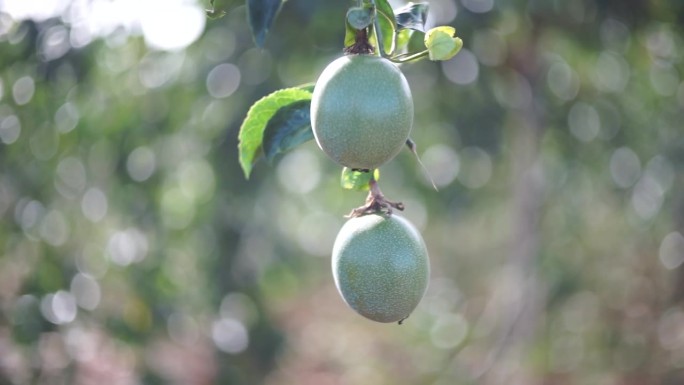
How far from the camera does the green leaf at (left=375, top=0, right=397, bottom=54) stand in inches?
43.2

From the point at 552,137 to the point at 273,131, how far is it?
3180 millimetres

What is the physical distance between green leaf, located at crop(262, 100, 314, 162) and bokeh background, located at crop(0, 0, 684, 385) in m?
1.45

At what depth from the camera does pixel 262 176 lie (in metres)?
3.61

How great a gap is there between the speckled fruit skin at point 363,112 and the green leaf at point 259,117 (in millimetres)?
177

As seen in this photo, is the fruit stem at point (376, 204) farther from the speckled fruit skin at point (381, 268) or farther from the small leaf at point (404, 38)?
the small leaf at point (404, 38)

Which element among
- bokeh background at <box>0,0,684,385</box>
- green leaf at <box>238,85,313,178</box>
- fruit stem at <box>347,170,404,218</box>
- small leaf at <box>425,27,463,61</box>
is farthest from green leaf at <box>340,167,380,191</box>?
bokeh background at <box>0,0,684,385</box>

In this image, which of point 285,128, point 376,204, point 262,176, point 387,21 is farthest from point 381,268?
point 262,176

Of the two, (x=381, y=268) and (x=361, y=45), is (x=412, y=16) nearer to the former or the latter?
(x=361, y=45)

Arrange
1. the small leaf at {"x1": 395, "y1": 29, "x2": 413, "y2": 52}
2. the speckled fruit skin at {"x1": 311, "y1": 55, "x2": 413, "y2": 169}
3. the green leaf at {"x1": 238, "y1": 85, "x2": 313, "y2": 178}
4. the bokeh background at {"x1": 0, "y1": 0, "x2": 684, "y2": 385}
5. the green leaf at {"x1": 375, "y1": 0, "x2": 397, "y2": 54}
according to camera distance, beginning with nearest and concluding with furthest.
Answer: the speckled fruit skin at {"x1": 311, "y1": 55, "x2": 413, "y2": 169}
the green leaf at {"x1": 375, "y1": 0, "x2": 397, "y2": 54}
the green leaf at {"x1": 238, "y1": 85, "x2": 313, "y2": 178}
the small leaf at {"x1": 395, "y1": 29, "x2": 413, "y2": 52}
the bokeh background at {"x1": 0, "y1": 0, "x2": 684, "y2": 385}

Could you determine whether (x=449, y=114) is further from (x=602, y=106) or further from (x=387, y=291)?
(x=387, y=291)

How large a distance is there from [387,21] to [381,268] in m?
0.36

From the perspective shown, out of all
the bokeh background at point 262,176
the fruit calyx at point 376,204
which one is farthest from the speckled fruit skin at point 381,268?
the bokeh background at point 262,176

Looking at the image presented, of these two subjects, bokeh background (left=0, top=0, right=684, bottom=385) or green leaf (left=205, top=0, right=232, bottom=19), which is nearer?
green leaf (left=205, top=0, right=232, bottom=19)

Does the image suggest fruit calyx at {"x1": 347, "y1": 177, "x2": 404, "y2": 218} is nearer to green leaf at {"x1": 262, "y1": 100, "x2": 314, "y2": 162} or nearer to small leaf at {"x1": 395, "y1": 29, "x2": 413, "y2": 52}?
green leaf at {"x1": 262, "y1": 100, "x2": 314, "y2": 162}
